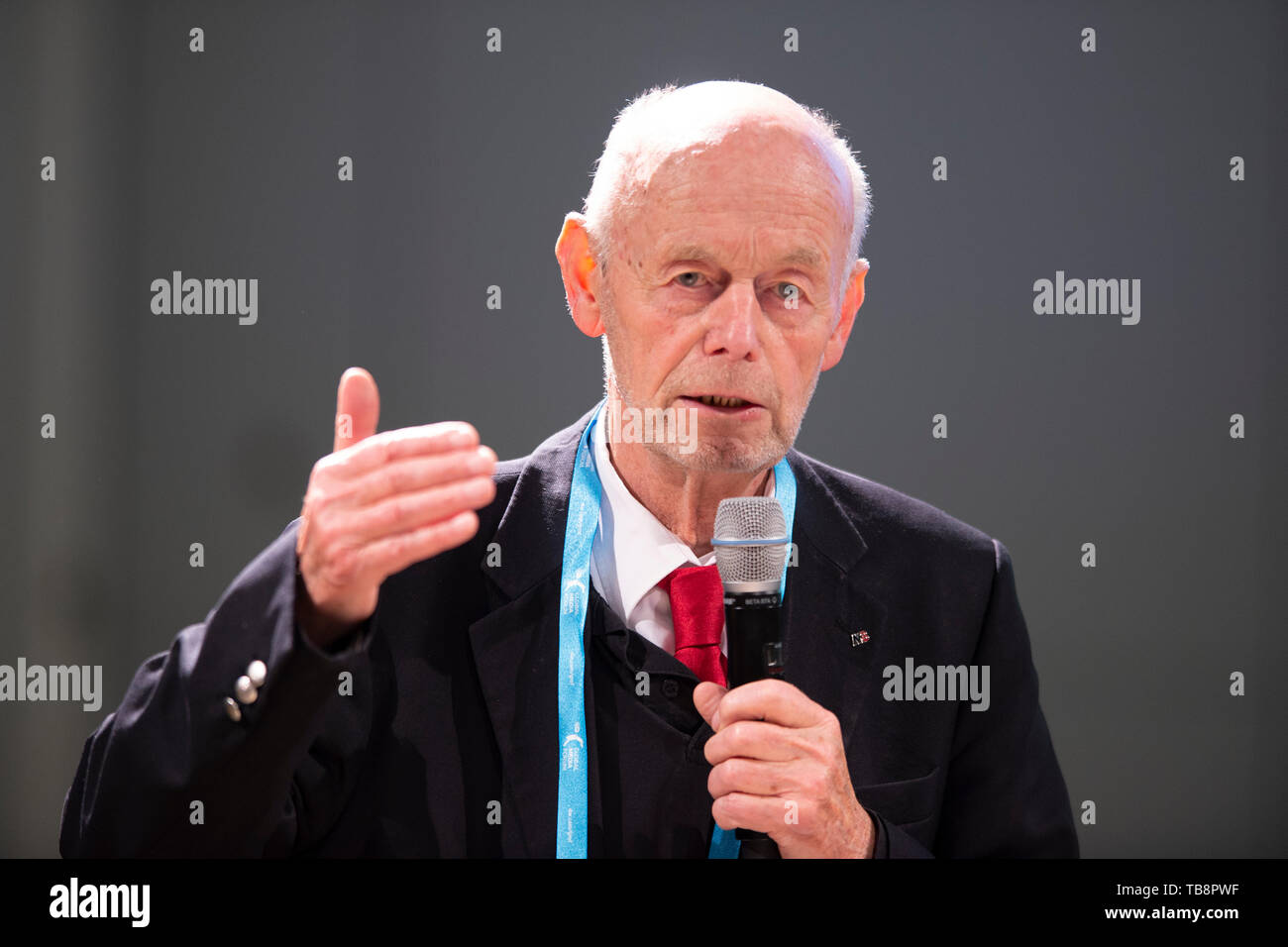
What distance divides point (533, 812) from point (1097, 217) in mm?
2040

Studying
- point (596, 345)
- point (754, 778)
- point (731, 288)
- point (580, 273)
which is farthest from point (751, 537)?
point (596, 345)

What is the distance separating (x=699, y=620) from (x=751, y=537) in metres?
0.41

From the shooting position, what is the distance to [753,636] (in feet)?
5.41

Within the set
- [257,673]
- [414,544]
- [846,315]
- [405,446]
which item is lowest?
[257,673]

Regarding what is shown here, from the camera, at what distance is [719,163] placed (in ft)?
6.91

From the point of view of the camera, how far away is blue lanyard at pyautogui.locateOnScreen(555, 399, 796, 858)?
6.37ft

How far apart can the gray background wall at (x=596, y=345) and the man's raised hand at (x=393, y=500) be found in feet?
4.08

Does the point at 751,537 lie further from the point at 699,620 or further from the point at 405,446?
Result: the point at 405,446

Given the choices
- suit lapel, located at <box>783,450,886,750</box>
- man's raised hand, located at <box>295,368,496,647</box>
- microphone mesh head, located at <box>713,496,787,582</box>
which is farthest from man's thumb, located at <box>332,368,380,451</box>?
suit lapel, located at <box>783,450,886,750</box>

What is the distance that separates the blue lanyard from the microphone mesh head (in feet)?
0.40

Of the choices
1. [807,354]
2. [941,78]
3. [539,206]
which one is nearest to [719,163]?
[807,354]

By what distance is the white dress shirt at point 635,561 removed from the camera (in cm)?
215

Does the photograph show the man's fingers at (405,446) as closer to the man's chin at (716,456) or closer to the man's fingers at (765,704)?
the man's fingers at (765,704)
